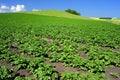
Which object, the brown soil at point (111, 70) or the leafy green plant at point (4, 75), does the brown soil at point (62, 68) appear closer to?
the brown soil at point (111, 70)

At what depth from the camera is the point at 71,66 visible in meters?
9.45

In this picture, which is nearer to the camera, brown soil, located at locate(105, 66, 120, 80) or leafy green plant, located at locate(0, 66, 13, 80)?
leafy green plant, located at locate(0, 66, 13, 80)

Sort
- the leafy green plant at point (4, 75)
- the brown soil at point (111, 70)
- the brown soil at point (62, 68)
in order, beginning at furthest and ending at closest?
the brown soil at point (62, 68) → the brown soil at point (111, 70) → the leafy green plant at point (4, 75)

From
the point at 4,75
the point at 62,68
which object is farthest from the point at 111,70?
the point at 4,75

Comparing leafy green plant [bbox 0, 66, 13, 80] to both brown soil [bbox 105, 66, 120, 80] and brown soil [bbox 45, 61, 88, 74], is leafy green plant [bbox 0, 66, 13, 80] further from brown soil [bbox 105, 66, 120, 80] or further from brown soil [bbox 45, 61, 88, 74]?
brown soil [bbox 105, 66, 120, 80]

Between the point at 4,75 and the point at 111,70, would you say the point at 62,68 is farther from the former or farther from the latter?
the point at 4,75

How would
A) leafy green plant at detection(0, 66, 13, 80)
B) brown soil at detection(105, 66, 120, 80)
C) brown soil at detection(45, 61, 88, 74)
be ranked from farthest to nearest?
brown soil at detection(45, 61, 88, 74)
brown soil at detection(105, 66, 120, 80)
leafy green plant at detection(0, 66, 13, 80)

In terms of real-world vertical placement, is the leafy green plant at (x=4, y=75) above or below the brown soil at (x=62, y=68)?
above

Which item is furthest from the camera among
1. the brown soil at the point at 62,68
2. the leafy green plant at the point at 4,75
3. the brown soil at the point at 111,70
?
the brown soil at the point at 62,68

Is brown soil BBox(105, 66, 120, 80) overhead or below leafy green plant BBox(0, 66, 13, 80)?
below

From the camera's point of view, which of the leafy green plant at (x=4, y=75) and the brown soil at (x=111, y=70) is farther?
the brown soil at (x=111, y=70)

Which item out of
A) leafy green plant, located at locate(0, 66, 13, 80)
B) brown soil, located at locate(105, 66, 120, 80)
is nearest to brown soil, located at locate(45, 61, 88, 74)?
brown soil, located at locate(105, 66, 120, 80)

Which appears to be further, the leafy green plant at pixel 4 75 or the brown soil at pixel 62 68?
the brown soil at pixel 62 68

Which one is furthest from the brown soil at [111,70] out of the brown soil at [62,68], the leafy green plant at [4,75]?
the leafy green plant at [4,75]
